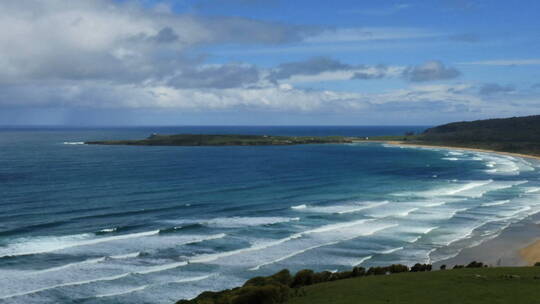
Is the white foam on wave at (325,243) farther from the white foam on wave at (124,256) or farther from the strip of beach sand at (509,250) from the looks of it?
the white foam on wave at (124,256)

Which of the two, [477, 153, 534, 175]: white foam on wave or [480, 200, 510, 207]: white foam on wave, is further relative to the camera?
[477, 153, 534, 175]: white foam on wave

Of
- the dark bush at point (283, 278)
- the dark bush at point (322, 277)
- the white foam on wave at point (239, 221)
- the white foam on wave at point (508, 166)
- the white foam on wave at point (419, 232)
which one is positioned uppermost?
the white foam on wave at point (508, 166)

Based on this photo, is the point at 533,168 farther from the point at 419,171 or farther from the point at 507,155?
the point at 507,155

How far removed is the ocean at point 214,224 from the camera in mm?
33125

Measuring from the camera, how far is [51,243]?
40.1 m

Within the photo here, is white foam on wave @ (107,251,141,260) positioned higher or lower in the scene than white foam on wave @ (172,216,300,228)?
lower

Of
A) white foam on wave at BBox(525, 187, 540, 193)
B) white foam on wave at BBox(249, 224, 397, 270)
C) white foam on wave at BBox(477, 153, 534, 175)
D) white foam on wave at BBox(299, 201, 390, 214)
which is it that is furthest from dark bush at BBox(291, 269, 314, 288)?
white foam on wave at BBox(477, 153, 534, 175)

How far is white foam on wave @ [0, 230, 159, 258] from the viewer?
A: 38.0m

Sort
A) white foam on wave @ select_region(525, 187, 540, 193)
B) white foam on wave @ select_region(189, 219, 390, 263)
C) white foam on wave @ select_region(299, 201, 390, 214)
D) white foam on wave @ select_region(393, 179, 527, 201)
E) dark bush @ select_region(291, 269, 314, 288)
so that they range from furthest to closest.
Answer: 1. white foam on wave @ select_region(525, 187, 540, 193)
2. white foam on wave @ select_region(393, 179, 527, 201)
3. white foam on wave @ select_region(299, 201, 390, 214)
4. white foam on wave @ select_region(189, 219, 390, 263)
5. dark bush @ select_region(291, 269, 314, 288)

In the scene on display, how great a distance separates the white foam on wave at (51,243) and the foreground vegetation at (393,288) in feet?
60.4

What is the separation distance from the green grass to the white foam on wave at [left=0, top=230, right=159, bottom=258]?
21.5 metres

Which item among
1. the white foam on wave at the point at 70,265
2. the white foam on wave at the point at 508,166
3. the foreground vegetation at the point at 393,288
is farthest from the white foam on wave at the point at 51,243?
the white foam on wave at the point at 508,166

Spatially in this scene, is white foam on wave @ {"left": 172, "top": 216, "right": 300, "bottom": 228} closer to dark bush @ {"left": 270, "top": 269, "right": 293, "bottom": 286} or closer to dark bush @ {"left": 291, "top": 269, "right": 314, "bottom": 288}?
dark bush @ {"left": 291, "top": 269, "right": 314, "bottom": 288}

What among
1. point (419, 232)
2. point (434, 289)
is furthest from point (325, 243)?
point (434, 289)
